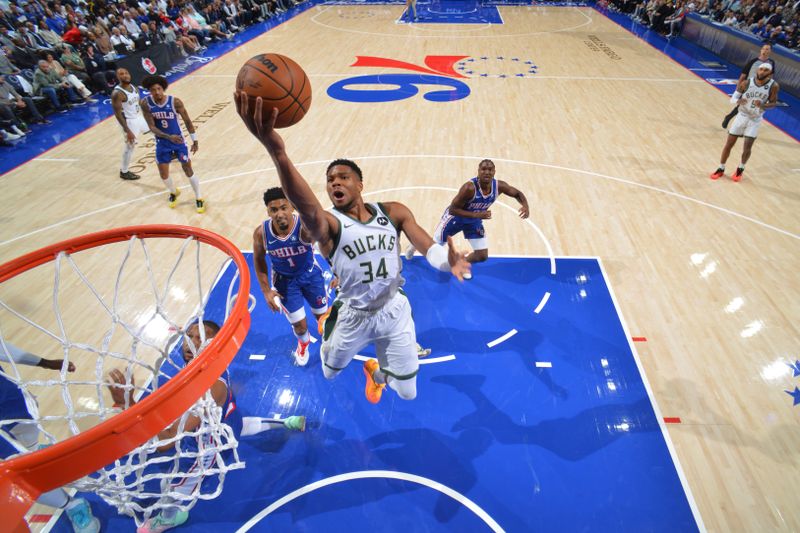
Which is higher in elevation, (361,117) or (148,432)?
(148,432)

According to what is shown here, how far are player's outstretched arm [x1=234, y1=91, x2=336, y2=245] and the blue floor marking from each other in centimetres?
196

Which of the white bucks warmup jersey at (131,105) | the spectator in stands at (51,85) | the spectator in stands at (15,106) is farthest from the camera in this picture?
the spectator in stands at (51,85)

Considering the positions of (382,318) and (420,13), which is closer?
(382,318)

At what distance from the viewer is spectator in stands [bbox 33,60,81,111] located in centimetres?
1045

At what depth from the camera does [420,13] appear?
844 inches

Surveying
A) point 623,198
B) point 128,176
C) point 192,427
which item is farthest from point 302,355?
point 128,176

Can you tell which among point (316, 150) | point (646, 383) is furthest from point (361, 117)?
point (646, 383)

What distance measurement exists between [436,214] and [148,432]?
17.2 ft

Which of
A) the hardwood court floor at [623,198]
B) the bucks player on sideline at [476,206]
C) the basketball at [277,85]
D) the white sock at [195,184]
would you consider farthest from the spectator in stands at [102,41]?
the basketball at [277,85]

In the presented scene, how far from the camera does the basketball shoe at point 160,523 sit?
313cm

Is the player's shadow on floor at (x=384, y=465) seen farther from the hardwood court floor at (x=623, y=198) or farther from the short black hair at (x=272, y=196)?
the short black hair at (x=272, y=196)

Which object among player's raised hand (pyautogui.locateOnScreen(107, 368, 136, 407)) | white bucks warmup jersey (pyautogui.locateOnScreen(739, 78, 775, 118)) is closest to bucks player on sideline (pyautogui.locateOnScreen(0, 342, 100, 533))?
player's raised hand (pyautogui.locateOnScreen(107, 368, 136, 407))

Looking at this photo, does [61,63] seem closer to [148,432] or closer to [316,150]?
[316,150]

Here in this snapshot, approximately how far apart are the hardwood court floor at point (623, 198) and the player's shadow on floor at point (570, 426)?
1.07 ft
